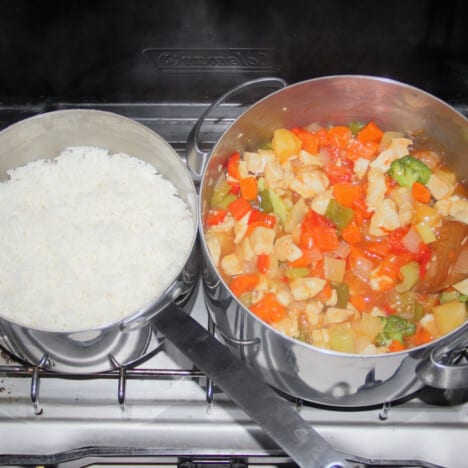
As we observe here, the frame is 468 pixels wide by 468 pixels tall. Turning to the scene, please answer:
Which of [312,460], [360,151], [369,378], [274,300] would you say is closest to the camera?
Answer: [312,460]

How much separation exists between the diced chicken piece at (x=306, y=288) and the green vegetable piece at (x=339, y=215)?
0.25 m

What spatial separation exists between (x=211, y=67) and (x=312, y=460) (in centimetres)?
149

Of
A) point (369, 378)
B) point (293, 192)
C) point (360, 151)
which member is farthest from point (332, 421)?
point (360, 151)

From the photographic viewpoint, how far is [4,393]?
2.15m

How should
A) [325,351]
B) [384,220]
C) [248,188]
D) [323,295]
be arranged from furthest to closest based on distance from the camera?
[248,188] → [384,220] → [323,295] → [325,351]

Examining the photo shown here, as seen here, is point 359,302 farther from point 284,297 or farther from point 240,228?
point 240,228

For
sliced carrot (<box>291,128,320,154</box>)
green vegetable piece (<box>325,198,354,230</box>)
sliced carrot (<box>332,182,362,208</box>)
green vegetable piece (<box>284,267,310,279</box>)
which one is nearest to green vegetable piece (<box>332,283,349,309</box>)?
green vegetable piece (<box>284,267,310,279</box>)

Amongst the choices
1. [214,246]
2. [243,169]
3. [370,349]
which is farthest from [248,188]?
[370,349]

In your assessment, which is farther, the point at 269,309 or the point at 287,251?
the point at 287,251

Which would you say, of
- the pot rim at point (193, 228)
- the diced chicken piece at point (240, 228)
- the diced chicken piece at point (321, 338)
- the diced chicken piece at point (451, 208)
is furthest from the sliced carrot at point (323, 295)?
the diced chicken piece at point (451, 208)

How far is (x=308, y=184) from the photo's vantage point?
2.23 metres

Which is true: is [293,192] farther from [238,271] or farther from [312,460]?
[312,460]

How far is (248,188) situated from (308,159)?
0.82ft

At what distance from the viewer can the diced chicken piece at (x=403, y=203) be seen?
220 centimetres
